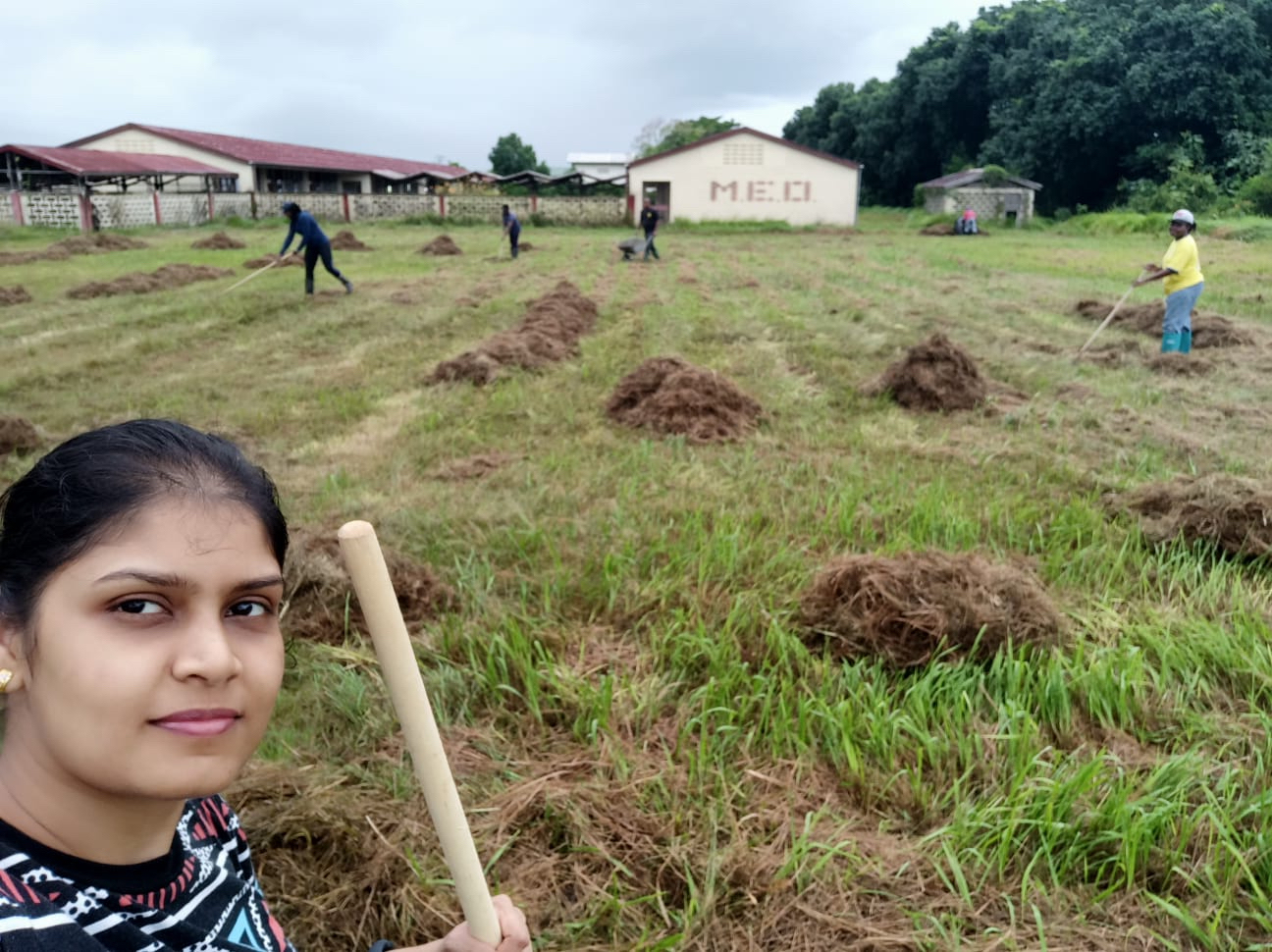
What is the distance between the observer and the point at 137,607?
984 millimetres

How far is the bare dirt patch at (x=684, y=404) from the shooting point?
610 cm

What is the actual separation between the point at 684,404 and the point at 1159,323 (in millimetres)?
7344

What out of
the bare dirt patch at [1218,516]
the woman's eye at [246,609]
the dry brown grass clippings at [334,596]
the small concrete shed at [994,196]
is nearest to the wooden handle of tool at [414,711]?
the woman's eye at [246,609]

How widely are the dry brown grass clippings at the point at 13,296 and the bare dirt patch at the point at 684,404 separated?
10.2 m

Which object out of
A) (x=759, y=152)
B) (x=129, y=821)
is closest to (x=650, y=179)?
(x=759, y=152)

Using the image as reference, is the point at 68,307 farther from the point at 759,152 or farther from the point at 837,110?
the point at 837,110

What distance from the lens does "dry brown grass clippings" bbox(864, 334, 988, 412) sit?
6.86 m

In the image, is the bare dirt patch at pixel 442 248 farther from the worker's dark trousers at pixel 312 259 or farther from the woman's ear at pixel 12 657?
the woman's ear at pixel 12 657

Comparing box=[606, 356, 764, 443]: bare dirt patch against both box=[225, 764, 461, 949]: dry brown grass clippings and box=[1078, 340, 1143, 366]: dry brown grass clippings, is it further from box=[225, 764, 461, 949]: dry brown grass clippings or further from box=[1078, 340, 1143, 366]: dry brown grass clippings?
box=[1078, 340, 1143, 366]: dry brown grass clippings

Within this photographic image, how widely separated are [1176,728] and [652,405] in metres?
4.20

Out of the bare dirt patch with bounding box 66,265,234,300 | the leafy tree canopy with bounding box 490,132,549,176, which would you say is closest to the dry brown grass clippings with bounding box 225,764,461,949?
the bare dirt patch with bounding box 66,265,234,300

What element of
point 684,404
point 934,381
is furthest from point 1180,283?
point 684,404

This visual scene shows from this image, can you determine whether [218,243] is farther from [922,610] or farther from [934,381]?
[922,610]

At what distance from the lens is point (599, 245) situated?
1045 inches
